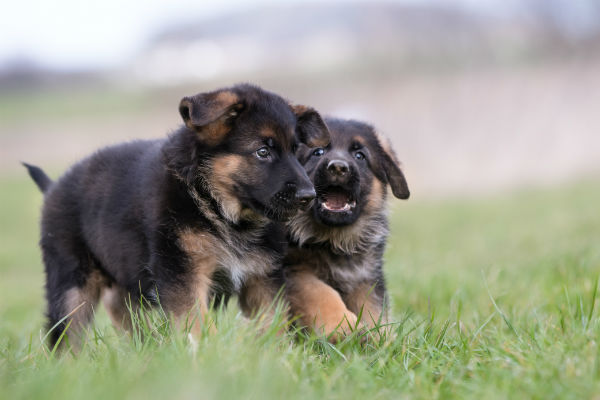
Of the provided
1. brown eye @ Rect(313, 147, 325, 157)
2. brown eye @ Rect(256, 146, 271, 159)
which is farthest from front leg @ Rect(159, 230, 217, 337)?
brown eye @ Rect(313, 147, 325, 157)

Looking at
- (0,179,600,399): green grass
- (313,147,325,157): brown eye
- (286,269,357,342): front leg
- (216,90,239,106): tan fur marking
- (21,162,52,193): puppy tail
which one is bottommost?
(286,269,357,342): front leg

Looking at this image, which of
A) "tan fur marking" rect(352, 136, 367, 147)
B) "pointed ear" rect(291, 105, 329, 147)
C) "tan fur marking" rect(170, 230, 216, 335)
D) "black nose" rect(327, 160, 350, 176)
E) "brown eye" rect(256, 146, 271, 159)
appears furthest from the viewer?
"tan fur marking" rect(352, 136, 367, 147)

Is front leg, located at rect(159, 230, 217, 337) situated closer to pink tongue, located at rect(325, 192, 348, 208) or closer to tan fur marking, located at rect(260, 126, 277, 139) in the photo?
tan fur marking, located at rect(260, 126, 277, 139)

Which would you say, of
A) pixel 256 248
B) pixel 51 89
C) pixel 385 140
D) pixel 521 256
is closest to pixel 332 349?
pixel 256 248

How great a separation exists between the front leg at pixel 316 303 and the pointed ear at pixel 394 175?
843mm

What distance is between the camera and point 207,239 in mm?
3414

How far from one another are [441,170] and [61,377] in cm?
1714

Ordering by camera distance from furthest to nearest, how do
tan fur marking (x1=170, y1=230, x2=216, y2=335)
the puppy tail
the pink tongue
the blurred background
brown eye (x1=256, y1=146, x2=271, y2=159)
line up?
the blurred background
the puppy tail
the pink tongue
brown eye (x1=256, y1=146, x2=271, y2=159)
tan fur marking (x1=170, y1=230, x2=216, y2=335)

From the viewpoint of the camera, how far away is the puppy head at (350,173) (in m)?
4.06

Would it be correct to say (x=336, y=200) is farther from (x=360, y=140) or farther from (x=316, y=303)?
(x=316, y=303)

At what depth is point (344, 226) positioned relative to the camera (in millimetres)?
4168

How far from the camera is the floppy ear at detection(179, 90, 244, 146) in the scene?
3.28 meters

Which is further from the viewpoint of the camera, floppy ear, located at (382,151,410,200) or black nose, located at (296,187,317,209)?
floppy ear, located at (382,151,410,200)

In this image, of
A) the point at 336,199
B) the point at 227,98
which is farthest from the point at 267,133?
the point at 336,199
